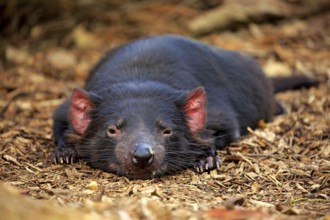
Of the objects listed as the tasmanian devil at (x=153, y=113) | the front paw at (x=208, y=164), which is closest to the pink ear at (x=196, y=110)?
the tasmanian devil at (x=153, y=113)

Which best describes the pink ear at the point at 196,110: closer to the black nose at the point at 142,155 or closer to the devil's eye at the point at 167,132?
the devil's eye at the point at 167,132

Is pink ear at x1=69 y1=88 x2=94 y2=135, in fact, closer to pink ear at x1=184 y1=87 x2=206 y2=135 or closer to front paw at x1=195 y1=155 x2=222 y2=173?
pink ear at x1=184 y1=87 x2=206 y2=135

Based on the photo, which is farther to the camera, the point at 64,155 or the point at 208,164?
the point at 64,155

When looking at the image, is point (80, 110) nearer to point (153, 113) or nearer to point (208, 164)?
point (153, 113)

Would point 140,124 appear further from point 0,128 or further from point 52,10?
point 52,10

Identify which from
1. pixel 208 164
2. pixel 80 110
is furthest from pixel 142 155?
pixel 80 110
